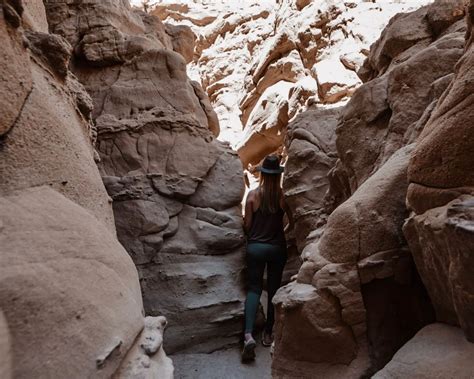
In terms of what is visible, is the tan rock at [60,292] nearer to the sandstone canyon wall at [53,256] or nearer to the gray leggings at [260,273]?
the sandstone canyon wall at [53,256]

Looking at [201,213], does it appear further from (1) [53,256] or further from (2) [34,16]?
(1) [53,256]

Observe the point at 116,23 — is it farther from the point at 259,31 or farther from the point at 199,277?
the point at 259,31

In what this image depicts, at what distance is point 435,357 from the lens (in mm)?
1945

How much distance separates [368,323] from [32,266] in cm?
203

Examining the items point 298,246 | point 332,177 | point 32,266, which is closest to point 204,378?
point 298,246

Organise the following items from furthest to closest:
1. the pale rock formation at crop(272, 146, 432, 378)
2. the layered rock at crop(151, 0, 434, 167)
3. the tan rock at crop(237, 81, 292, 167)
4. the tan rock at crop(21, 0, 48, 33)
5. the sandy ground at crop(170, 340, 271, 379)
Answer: the tan rock at crop(237, 81, 292, 167) → the layered rock at crop(151, 0, 434, 167) → the sandy ground at crop(170, 340, 271, 379) → the tan rock at crop(21, 0, 48, 33) → the pale rock formation at crop(272, 146, 432, 378)

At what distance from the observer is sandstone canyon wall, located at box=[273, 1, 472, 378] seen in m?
1.87

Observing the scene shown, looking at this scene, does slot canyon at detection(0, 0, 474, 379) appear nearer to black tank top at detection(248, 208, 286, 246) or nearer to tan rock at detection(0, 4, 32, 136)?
tan rock at detection(0, 4, 32, 136)

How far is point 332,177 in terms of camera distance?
13.7 ft

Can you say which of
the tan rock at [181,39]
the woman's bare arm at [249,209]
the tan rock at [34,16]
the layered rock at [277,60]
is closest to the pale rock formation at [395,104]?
the woman's bare arm at [249,209]

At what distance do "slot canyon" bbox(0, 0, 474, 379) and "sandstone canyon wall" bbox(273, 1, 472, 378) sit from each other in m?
0.01

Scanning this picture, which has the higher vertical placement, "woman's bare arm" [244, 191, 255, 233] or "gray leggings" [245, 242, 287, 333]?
"woman's bare arm" [244, 191, 255, 233]

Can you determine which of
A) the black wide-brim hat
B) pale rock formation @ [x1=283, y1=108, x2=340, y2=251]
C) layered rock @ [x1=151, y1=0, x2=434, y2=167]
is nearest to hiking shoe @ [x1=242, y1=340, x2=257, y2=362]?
pale rock formation @ [x1=283, y1=108, x2=340, y2=251]

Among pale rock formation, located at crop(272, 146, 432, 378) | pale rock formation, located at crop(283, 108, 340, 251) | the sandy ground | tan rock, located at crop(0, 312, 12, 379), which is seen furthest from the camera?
pale rock formation, located at crop(283, 108, 340, 251)
